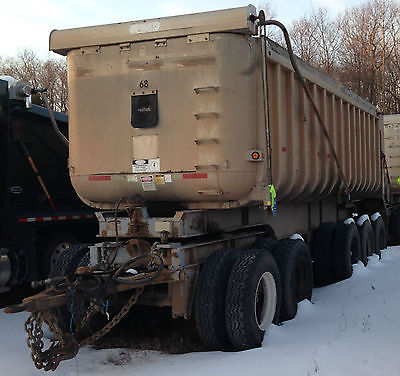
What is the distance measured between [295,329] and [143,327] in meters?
1.72

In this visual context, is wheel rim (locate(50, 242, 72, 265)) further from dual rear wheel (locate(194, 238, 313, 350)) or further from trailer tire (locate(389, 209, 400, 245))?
trailer tire (locate(389, 209, 400, 245))

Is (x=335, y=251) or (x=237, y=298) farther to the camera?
(x=335, y=251)

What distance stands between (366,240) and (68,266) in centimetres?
607

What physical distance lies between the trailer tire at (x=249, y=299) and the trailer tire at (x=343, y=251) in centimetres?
310

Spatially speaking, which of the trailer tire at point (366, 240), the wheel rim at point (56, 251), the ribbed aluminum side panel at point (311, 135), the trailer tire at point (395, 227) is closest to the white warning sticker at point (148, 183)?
the ribbed aluminum side panel at point (311, 135)

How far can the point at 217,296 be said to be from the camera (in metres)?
5.15

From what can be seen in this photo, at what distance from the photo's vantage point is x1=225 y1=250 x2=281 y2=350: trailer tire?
5020 mm

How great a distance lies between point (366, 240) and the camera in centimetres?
1003

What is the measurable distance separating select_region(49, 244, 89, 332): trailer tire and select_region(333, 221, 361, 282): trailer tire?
4.17m

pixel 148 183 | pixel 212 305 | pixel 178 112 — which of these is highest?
pixel 178 112

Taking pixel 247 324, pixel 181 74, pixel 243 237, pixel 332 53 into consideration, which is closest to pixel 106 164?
pixel 181 74

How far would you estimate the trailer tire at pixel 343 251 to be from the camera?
8453mm

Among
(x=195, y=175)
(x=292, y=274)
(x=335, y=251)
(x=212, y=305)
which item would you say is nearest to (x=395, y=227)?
(x=335, y=251)

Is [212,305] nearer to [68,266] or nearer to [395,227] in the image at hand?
[68,266]
